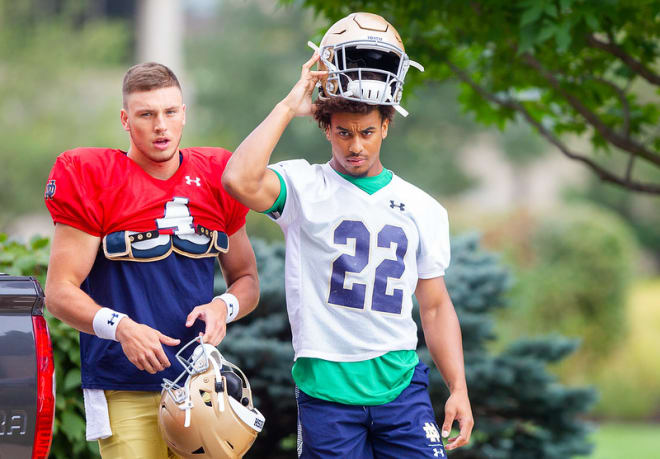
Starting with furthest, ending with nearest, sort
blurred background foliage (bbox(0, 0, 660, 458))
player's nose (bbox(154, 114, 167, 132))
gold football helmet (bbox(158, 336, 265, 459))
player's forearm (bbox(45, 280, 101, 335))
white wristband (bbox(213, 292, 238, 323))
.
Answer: blurred background foliage (bbox(0, 0, 660, 458))
white wristband (bbox(213, 292, 238, 323))
player's nose (bbox(154, 114, 167, 132))
player's forearm (bbox(45, 280, 101, 335))
gold football helmet (bbox(158, 336, 265, 459))

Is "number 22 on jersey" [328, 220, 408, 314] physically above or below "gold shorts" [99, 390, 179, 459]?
above

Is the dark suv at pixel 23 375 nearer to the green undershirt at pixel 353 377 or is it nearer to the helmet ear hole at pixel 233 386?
the helmet ear hole at pixel 233 386

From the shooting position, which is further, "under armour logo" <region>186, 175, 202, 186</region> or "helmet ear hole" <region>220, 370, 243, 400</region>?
"under armour logo" <region>186, 175, 202, 186</region>

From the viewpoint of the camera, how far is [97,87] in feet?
72.0

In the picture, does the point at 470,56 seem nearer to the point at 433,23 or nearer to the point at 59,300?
the point at 433,23

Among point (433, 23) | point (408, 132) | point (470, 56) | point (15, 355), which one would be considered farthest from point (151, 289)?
point (408, 132)

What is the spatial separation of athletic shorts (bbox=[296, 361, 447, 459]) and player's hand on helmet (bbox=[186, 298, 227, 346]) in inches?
15.2

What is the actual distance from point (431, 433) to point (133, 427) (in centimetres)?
99

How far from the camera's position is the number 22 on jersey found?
9.88 feet

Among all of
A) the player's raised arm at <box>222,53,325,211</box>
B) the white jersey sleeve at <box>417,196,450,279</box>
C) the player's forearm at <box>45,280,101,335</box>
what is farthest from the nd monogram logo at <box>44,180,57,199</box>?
the white jersey sleeve at <box>417,196,450,279</box>

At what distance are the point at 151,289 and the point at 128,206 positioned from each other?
276 millimetres

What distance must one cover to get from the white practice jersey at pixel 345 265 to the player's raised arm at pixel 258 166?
4.2 inches

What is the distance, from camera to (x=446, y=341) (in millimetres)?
3244

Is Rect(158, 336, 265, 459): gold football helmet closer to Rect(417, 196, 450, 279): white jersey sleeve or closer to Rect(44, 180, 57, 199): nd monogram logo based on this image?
Rect(44, 180, 57, 199): nd monogram logo
